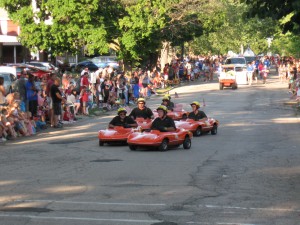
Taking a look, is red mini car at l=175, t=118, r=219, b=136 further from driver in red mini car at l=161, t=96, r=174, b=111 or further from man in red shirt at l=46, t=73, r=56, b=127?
man in red shirt at l=46, t=73, r=56, b=127

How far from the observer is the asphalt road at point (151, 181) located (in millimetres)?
10484

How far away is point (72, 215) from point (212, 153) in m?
8.72

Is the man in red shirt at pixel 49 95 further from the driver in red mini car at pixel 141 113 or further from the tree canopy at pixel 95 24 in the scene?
the tree canopy at pixel 95 24

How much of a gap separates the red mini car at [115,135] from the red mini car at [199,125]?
9.20 ft

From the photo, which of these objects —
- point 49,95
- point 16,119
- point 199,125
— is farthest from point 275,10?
point 49,95

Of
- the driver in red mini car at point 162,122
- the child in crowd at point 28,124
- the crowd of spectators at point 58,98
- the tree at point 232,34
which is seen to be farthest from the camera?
the tree at point 232,34

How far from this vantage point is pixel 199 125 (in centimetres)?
2314

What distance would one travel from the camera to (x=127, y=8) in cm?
4991

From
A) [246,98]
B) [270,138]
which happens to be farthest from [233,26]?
[270,138]

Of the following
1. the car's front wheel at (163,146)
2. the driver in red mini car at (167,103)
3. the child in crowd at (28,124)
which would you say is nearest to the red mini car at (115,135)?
the car's front wheel at (163,146)

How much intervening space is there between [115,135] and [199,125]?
3970mm

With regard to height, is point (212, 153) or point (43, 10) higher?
point (43, 10)

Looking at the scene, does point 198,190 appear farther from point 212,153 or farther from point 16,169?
point 212,153

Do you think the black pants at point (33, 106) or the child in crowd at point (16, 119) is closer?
the child in crowd at point (16, 119)
